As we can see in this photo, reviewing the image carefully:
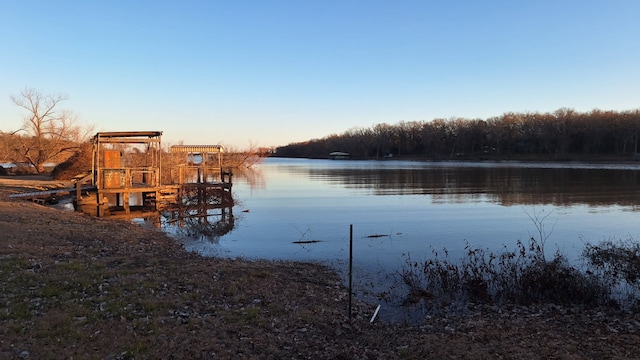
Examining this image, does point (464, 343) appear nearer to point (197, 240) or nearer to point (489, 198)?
point (197, 240)

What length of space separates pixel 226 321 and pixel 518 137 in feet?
389

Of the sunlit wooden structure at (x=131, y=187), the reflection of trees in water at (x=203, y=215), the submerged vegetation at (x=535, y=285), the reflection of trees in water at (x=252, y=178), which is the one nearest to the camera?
the submerged vegetation at (x=535, y=285)

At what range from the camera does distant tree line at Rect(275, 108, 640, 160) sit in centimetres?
9669

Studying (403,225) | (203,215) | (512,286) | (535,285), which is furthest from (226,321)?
(203,215)

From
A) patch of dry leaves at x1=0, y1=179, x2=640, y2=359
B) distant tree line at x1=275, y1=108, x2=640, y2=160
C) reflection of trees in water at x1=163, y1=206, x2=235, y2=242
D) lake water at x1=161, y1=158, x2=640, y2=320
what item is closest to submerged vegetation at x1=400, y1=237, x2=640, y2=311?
patch of dry leaves at x1=0, y1=179, x2=640, y2=359

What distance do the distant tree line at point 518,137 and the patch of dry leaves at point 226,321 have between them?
322ft

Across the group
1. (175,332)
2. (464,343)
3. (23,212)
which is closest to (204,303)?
(175,332)

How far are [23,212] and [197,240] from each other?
22.5 ft

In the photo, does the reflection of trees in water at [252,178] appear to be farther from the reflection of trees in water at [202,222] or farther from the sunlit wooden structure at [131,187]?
the reflection of trees in water at [202,222]

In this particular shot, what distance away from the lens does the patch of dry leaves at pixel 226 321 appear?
5477 mm

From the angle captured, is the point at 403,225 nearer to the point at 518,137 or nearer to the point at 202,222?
the point at 202,222

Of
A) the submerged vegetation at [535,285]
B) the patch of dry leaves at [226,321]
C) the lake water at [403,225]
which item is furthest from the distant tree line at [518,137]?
the patch of dry leaves at [226,321]

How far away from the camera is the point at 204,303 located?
723 cm

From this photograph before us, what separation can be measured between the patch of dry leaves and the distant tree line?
9823cm
